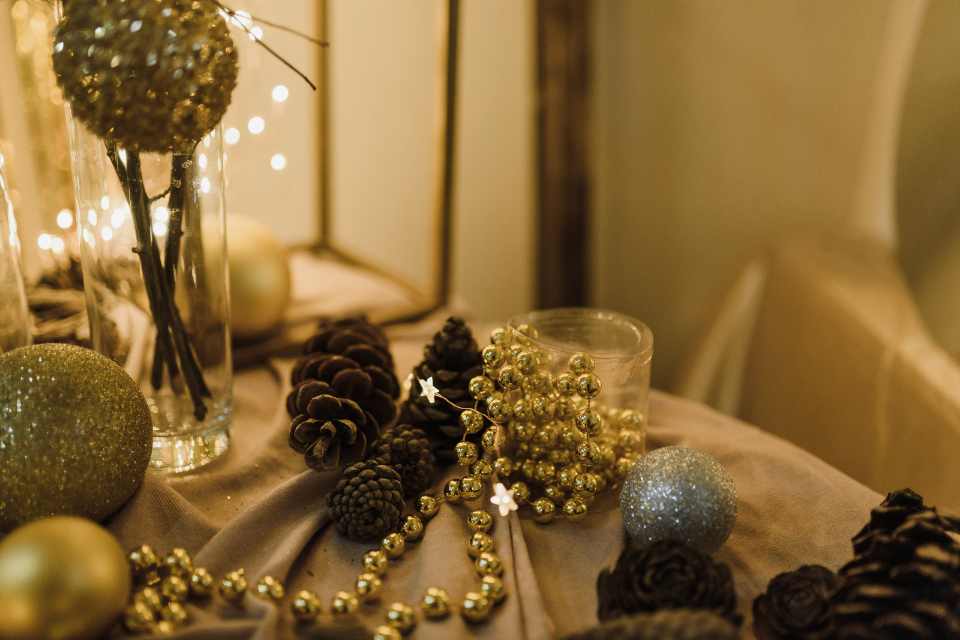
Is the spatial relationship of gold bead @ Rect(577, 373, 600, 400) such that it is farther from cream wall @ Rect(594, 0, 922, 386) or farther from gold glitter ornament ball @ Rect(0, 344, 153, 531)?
cream wall @ Rect(594, 0, 922, 386)

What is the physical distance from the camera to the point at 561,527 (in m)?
0.56

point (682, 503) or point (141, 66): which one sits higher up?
point (141, 66)

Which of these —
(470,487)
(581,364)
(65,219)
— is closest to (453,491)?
(470,487)

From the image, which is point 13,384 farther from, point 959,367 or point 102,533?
point 959,367

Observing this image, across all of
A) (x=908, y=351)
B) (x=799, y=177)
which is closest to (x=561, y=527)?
(x=908, y=351)

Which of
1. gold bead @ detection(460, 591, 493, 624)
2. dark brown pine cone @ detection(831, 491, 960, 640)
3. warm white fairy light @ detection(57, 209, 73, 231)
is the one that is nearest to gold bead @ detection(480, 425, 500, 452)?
gold bead @ detection(460, 591, 493, 624)

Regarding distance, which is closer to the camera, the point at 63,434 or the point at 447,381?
the point at 63,434

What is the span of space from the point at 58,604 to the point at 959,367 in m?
0.73

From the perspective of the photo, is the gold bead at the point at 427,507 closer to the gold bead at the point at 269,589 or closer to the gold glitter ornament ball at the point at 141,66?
the gold bead at the point at 269,589

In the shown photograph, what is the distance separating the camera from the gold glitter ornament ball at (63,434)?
48 centimetres

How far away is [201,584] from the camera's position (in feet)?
1.58

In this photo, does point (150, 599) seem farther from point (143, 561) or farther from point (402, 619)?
point (402, 619)

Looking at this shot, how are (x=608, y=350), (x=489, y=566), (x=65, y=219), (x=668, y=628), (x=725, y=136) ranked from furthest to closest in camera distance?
(x=725, y=136) → (x=65, y=219) → (x=608, y=350) → (x=489, y=566) → (x=668, y=628)

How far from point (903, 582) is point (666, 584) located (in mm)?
115
